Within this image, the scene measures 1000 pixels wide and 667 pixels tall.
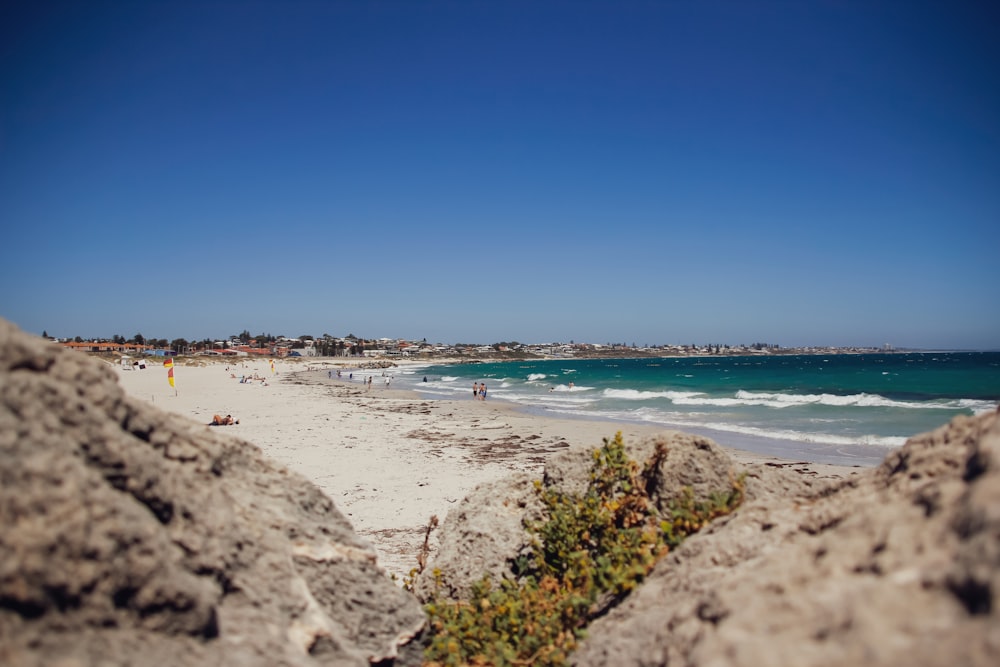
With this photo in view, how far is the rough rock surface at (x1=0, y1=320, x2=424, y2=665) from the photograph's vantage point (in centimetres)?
179

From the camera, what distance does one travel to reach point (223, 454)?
337 centimetres

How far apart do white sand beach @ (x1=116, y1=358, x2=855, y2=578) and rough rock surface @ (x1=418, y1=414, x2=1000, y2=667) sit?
180 centimetres

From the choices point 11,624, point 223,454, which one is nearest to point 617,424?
point 223,454

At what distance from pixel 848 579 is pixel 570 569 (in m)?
2.05

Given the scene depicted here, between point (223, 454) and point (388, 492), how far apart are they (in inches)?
339

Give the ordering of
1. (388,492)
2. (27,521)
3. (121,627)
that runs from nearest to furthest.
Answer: (27,521), (121,627), (388,492)

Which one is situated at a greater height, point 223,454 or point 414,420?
point 223,454

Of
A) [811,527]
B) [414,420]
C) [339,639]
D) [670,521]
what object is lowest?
[414,420]

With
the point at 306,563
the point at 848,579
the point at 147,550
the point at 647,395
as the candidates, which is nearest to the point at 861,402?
the point at 647,395

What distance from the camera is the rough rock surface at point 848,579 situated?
1.55m

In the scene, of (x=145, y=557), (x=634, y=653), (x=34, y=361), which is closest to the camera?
(x=145, y=557)

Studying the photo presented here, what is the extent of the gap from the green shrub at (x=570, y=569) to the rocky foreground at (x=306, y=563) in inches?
7.2

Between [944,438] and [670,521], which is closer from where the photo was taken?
[944,438]

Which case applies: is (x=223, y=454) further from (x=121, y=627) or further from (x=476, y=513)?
(x=476, y=513)
